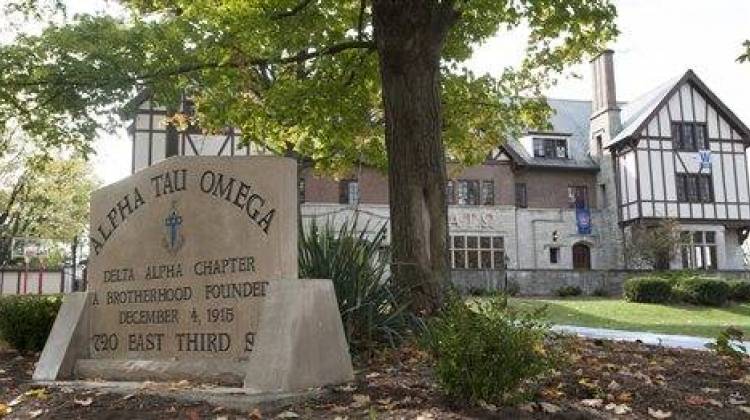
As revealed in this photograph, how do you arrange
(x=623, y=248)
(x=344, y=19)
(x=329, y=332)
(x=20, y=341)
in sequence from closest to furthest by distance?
(x=329, y=332), (x=20, y=341), (x=344, y=19), (x=623, y=248)

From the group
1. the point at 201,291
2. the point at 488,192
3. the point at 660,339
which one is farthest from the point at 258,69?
the point at 488,192

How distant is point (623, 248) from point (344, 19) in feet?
98.2

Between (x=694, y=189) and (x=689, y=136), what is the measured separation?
300 cm

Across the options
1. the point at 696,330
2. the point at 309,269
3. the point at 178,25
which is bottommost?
the point at 696,330

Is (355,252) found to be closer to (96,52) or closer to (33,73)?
(96,52)

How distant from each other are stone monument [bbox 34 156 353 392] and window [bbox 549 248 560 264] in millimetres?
37380

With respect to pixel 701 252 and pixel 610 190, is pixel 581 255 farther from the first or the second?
pixel 701 252

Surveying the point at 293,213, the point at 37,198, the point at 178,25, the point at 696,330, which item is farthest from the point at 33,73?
the point at 37,198

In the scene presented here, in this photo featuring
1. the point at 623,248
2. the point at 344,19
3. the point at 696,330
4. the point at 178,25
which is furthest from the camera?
the point at 623,248

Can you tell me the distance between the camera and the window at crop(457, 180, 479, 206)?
4144 cm

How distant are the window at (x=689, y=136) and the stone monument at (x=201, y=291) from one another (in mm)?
39614

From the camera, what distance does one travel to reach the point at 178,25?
43.2ft

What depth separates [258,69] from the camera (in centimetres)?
1861

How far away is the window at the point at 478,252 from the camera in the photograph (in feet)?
134
